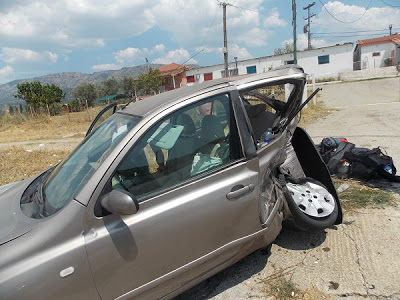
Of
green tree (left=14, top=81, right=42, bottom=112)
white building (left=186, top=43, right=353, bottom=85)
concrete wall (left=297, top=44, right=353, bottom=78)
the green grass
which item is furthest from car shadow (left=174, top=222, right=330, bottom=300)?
concrete wall (left=297, top=44, right=353, bottom=78)

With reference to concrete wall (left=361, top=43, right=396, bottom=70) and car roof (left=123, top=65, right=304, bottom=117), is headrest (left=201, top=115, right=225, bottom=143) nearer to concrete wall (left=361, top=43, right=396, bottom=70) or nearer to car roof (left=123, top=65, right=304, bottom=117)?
car roof (left=123, top=65, right=304, bottom=117)

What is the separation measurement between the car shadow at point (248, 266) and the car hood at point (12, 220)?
4.55 ft

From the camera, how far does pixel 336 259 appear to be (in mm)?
2760

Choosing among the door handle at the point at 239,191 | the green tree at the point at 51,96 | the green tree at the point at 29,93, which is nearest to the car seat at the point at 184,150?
the door handle at the point at 239,191

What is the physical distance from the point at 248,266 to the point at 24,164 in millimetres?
7279

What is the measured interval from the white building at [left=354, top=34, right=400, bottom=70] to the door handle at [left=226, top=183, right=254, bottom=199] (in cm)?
4870

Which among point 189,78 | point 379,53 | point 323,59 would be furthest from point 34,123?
point 379,53

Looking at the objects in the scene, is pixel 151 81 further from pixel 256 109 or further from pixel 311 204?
pixel 311 204

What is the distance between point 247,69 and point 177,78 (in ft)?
40.4

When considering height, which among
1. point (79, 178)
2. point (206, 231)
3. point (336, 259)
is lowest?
point (336, 259)

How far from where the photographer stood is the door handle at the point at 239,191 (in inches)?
88.4

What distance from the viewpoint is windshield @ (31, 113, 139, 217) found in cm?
203

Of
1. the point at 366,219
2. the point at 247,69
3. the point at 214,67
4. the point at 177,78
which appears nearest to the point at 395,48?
the point at 247,69

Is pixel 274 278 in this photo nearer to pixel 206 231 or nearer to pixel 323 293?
pixel 323 293
